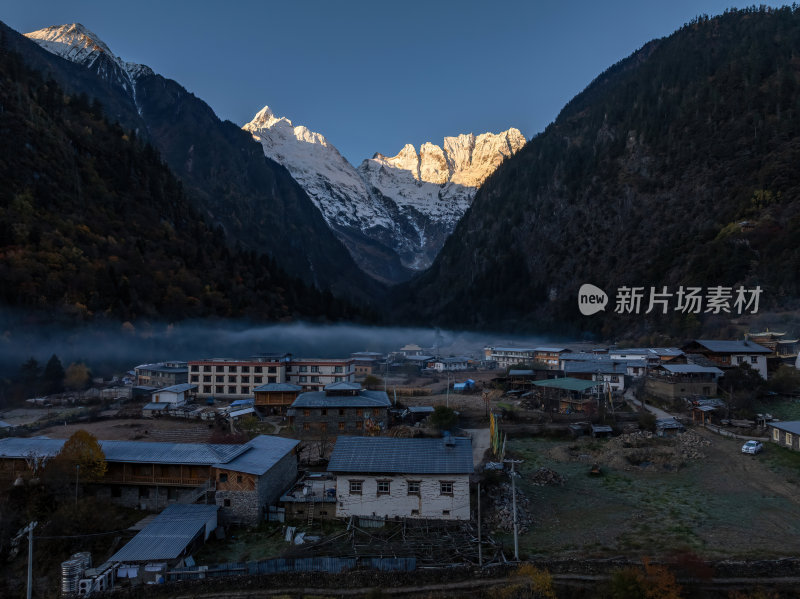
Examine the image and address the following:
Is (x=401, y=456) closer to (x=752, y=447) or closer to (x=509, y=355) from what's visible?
(x=752, y=447)

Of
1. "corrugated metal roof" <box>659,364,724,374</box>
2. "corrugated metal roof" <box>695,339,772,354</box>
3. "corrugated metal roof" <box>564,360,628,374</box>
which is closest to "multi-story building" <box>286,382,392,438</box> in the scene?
"corrugated metal roof" <box>564,360,628,374</box>

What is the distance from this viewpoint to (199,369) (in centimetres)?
6331

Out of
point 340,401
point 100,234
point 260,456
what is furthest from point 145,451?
point 100,234

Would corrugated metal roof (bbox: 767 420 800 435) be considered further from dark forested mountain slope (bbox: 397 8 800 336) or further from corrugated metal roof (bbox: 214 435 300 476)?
dark forested mountain slope (bbox: 397 8 800 336)

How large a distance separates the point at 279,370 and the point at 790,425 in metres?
48.7

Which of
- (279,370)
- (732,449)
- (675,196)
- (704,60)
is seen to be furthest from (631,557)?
(704,60)

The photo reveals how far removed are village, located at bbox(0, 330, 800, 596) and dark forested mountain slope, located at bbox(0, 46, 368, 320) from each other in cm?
2630

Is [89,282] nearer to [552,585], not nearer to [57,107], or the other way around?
[57,107]

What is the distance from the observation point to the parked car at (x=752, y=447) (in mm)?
36062

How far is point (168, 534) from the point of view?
22391 mm

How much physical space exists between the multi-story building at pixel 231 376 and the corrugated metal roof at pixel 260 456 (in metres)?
31.9

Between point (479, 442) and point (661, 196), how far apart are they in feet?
333

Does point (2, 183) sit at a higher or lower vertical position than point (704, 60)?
lower

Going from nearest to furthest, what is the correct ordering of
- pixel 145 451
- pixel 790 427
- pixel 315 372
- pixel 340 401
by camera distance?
pixel 145 451, pixel 790 427, pixel 340 401, pixel 315 372
